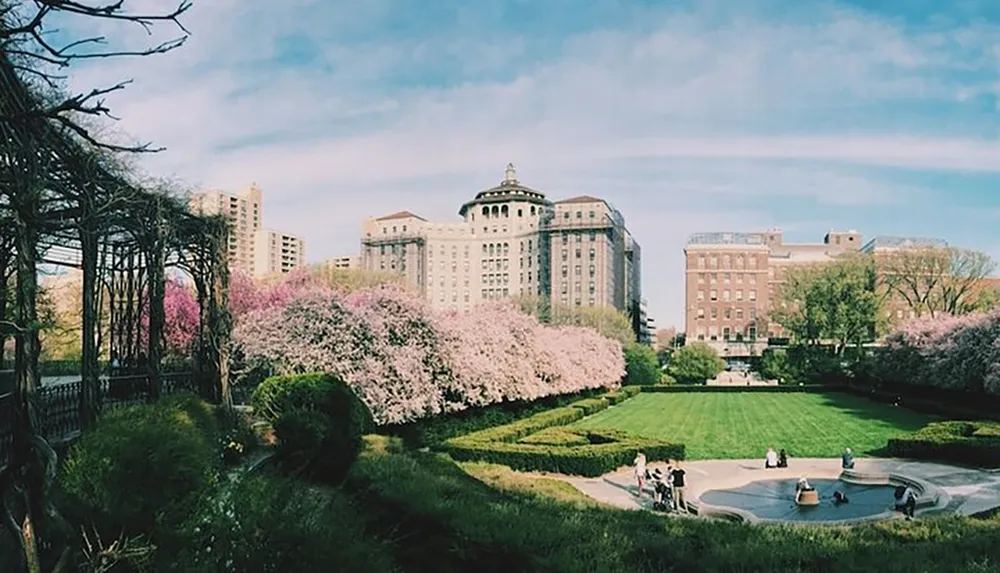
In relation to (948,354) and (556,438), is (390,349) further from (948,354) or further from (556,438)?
(948,354)

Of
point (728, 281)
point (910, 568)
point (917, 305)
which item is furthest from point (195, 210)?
point (728, 281)

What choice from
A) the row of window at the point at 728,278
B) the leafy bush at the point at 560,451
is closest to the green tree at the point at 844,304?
the row of window at the point at 728,278

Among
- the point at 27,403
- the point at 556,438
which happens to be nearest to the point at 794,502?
the point at 556,438

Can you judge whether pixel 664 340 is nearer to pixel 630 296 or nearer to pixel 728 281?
pixel 630 296

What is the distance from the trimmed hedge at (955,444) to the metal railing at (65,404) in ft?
74.6

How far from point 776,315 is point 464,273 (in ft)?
198

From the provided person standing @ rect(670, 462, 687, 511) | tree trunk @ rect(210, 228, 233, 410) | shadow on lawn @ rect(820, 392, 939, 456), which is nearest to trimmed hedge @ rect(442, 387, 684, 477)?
person standing @ rect(670, 462, 687, 511)

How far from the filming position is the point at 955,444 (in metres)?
24.9

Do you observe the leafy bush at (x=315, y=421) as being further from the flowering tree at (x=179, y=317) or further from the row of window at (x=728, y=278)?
the row of window at (x=728, y=278)

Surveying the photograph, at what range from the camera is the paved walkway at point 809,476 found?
19359mm

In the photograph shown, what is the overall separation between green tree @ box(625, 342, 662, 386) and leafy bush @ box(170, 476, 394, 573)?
63.8 m

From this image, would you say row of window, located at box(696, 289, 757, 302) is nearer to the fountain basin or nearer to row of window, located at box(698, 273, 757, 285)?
row of window, located at box(698, 273, 757, 285)

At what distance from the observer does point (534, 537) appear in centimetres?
788

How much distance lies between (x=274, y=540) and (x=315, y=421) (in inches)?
353
